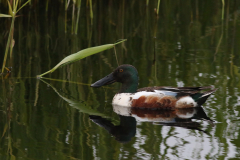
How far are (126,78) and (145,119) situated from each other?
1.17 meters

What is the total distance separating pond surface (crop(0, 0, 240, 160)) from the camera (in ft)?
16.9

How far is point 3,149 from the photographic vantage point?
16.7ft

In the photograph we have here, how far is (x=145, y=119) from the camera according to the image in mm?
6348

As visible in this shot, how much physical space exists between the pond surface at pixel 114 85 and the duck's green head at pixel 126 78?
9.4 inches

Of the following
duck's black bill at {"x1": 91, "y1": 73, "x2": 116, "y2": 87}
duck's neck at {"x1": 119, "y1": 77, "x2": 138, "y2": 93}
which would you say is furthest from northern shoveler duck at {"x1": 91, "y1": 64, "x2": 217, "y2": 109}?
duck's black bill at {"x1": 91, "y1": 73, "x2": 116, "y2": 87}

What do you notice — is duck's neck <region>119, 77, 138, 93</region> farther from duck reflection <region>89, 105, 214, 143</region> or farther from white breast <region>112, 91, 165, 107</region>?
duck reflection <region>89, 105, 214, 143</region>

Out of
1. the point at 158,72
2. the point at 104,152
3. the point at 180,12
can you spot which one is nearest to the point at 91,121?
the point at 104,152

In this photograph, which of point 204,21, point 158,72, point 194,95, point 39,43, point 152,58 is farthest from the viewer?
point 204,21

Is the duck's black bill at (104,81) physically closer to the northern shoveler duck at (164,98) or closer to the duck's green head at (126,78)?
the duck's green head at (126,78)

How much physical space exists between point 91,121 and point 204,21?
8.75 meters

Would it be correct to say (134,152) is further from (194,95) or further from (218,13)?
(218,13)

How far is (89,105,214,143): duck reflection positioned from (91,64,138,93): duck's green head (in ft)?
1.38

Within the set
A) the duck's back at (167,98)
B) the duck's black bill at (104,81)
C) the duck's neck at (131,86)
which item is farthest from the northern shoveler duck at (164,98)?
the duck's black bill at (104,81)

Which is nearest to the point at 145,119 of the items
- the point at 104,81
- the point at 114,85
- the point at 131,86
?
the point at 131,86
